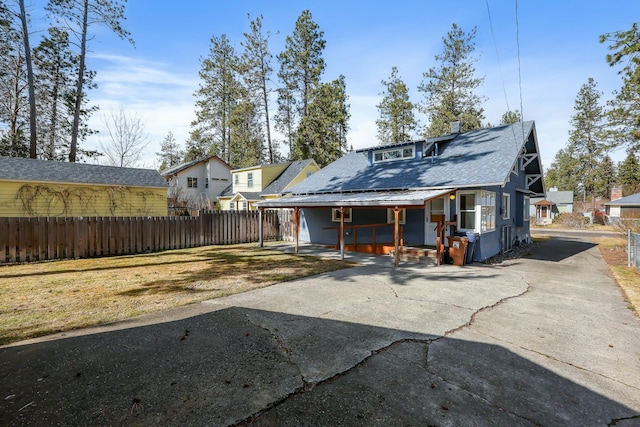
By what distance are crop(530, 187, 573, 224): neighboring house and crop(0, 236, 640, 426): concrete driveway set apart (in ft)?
137

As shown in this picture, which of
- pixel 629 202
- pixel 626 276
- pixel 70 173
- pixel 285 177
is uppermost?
pixel 285 177

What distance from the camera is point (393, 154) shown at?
14789mm

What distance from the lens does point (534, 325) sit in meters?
4.73

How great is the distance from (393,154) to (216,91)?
2754cm

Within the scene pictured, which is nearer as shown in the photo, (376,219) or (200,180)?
(376,219)

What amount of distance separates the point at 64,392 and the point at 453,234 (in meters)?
10.9

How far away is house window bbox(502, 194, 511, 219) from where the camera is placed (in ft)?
41.3

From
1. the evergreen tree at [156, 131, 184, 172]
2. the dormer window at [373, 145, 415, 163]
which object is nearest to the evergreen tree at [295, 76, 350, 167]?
the dormer window at [373, 145, 415, 163]

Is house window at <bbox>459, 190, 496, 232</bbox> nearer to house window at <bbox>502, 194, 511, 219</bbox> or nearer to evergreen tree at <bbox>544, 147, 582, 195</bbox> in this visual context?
house window at <bbox>502, 194, 511, 219</bbox>

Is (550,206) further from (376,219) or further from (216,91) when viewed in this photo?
(216,91)

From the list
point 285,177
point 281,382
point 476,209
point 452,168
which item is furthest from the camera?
point 285,177

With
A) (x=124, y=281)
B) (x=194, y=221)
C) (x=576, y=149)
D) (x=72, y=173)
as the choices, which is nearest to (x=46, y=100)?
(x=72, y=173)

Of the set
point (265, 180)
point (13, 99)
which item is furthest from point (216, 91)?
point (13, 99)

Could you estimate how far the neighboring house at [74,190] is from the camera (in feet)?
46.1
